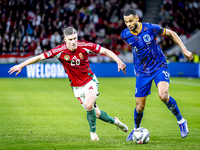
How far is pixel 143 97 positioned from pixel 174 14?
24874 millimetres

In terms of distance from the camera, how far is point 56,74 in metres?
22.4

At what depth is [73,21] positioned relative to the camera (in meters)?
26.0

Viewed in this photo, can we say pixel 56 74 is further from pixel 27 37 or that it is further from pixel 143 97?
pixel 143 97

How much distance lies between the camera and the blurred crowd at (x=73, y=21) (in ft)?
76.8

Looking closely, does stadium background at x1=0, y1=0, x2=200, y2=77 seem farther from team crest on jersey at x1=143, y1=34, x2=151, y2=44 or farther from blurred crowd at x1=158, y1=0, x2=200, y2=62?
team crest on jersey at x1=143, y1=34, x2=151, y2=44

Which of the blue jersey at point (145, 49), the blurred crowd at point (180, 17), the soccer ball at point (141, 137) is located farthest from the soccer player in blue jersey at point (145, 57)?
the blurred crowd at point (180, 17)

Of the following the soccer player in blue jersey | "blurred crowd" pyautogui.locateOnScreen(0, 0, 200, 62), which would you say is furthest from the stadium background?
the soccer player in blue jersey

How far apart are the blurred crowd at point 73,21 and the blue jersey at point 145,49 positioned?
17.2 m

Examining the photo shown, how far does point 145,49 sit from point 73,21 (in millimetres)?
20522

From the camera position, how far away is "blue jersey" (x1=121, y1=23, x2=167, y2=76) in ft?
19.6

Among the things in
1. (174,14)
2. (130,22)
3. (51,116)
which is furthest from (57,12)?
(130,22)

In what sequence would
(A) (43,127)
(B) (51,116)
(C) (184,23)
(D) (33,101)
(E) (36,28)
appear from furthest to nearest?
(C) (184,23) < (E) (36,28) < (D) (33,101) < (B) (51,116) < (A) (43,127)

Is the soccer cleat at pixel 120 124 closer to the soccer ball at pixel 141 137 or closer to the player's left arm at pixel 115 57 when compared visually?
the soccer ball at pixel 141 137

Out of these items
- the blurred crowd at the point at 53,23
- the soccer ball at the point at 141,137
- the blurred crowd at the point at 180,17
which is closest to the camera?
the soccer ball at the point at 141,137
